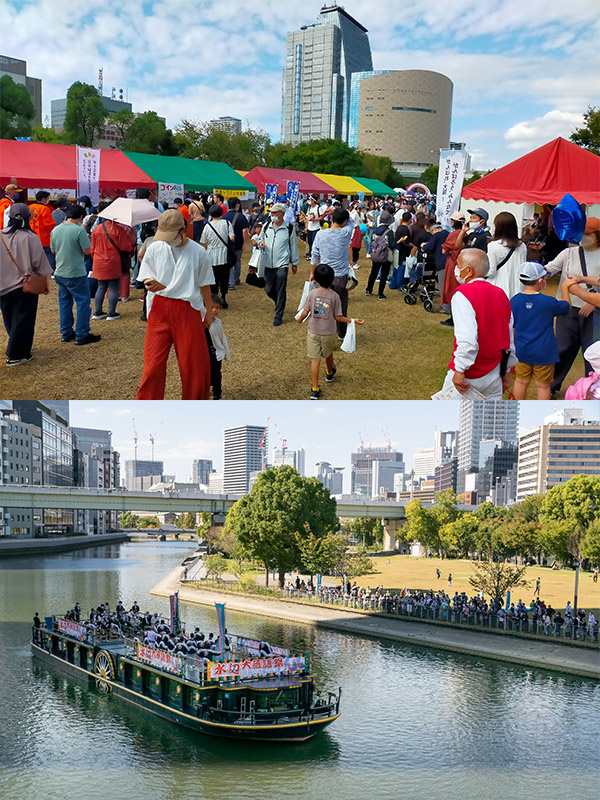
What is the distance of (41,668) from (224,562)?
14.0 m

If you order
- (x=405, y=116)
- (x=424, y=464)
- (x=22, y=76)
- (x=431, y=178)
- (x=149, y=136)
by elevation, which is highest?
(x=405, y=116)

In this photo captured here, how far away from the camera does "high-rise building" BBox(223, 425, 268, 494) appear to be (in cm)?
1918

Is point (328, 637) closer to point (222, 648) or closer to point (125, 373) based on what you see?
point (222, 648)

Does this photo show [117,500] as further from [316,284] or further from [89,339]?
[316,284]

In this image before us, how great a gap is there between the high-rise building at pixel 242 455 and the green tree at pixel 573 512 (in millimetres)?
14329

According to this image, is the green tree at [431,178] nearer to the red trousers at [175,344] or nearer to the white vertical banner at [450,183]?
the white vertical banner at [450,183]

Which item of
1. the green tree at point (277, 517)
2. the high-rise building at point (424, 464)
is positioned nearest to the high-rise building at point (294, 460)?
the green tree at point (277, 517)

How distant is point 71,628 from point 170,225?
17523 millimetres

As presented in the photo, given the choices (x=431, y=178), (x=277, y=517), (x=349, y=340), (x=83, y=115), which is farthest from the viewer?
(x=431, y=178)

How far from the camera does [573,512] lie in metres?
32.6

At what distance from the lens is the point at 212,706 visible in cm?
1493

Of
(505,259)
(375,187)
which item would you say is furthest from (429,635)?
(375,187)

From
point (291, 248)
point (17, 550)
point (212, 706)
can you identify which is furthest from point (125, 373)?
point (17, 550)

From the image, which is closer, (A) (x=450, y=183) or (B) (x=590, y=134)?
(A) (x=450, y=183)
